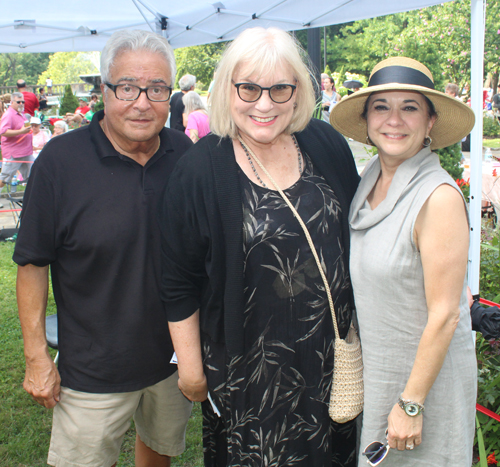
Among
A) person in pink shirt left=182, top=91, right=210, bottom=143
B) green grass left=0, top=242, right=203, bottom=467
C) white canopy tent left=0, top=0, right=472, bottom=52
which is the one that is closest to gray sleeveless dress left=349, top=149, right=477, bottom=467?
green grass left=0, top=242, right=203, bottom=467

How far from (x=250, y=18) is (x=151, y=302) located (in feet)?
12.4

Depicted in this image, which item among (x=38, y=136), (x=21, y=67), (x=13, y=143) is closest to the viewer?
(x=13, y=143)

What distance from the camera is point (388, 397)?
1.83 metres

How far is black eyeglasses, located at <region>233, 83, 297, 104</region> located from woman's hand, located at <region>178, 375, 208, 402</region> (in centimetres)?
116

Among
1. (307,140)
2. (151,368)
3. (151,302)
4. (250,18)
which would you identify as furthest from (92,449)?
(250,18)

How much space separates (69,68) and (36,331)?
65000 millimetres

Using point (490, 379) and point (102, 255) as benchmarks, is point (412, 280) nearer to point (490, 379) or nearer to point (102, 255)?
point (102, 255)

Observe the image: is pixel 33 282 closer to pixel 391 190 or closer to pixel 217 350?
pixel 217 350

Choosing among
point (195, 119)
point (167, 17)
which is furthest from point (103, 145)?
point (195, 119)

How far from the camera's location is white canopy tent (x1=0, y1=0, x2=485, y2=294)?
450 centimetres

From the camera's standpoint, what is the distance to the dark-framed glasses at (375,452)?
1.78 m

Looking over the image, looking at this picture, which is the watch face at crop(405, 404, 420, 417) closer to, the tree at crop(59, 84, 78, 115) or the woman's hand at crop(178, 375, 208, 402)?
the woman's hand at crop(178, 375, 208, 402)

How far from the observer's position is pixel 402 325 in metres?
1.74

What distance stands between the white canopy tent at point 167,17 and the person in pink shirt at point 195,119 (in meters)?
1.16
